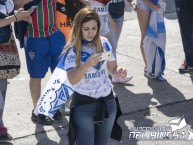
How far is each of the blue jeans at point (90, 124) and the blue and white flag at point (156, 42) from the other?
275cm

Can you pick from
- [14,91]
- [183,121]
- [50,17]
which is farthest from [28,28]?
[183,121]

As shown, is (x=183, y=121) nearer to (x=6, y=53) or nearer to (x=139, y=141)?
(x=139, y=141)

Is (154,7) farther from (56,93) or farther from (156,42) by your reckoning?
(56,93)

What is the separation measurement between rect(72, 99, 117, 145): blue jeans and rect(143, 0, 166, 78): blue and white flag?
9.03 feet

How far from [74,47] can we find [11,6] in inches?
50.8

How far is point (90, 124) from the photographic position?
391 cm

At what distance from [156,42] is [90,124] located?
296 cm

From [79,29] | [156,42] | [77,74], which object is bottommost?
[156,42]

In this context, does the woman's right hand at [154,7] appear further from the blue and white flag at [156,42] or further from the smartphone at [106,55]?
the smartphone at [106,55]

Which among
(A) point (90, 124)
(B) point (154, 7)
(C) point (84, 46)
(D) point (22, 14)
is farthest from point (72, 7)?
(A) point (90, 124)

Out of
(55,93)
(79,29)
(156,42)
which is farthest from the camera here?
(156,42)

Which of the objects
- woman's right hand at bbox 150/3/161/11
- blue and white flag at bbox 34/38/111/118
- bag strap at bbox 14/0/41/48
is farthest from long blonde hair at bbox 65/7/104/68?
woman's right hand at bbox 150/3/161/11

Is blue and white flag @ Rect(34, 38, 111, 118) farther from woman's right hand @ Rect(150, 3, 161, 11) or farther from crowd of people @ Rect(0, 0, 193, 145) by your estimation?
woman's right hand @ Rect(150, 3, 161, 11)

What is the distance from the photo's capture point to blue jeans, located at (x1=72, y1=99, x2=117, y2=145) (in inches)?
154
